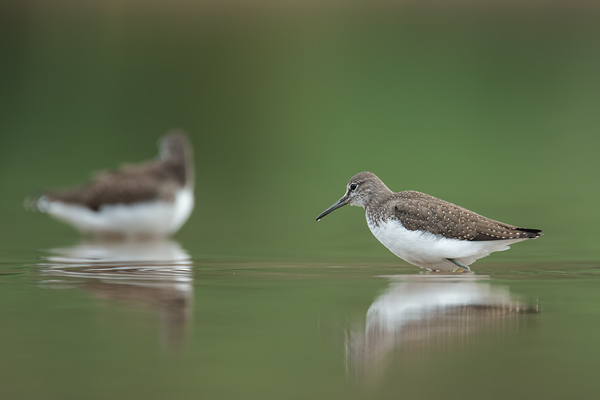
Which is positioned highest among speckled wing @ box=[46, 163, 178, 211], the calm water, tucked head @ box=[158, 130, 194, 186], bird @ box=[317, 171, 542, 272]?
tucked head @ box=[158, 130, 194, 186]

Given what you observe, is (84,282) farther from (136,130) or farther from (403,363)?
(136,130)

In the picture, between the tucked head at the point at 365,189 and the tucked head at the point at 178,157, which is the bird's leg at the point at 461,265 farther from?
the tucked head at the point at 178,157

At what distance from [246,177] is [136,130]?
6450mm

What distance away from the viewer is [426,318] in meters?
7.55

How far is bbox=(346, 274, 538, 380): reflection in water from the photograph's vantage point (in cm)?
670

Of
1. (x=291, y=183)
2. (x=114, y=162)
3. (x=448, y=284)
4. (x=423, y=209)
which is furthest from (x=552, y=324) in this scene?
(x=114, y=162)

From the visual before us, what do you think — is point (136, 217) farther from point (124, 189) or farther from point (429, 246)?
point (429, 246)

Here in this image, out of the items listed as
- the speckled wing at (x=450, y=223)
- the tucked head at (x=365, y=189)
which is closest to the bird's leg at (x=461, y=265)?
the speckled wing at (x=450, y=223)

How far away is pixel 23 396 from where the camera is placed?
5871 millimetres

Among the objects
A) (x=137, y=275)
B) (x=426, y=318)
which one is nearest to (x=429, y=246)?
(x=426, y=318)

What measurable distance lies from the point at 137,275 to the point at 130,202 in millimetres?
4333

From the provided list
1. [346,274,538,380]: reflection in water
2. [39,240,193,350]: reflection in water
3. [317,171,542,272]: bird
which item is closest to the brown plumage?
[39,240,193,350]: reflection in water

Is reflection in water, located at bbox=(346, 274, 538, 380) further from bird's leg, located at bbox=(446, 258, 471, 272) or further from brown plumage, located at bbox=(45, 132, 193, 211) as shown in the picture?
brown plumage, located at bbox=(45, 132, 193, 211)

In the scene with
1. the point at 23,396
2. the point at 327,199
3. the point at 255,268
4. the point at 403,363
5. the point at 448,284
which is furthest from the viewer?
the point at 327,199
